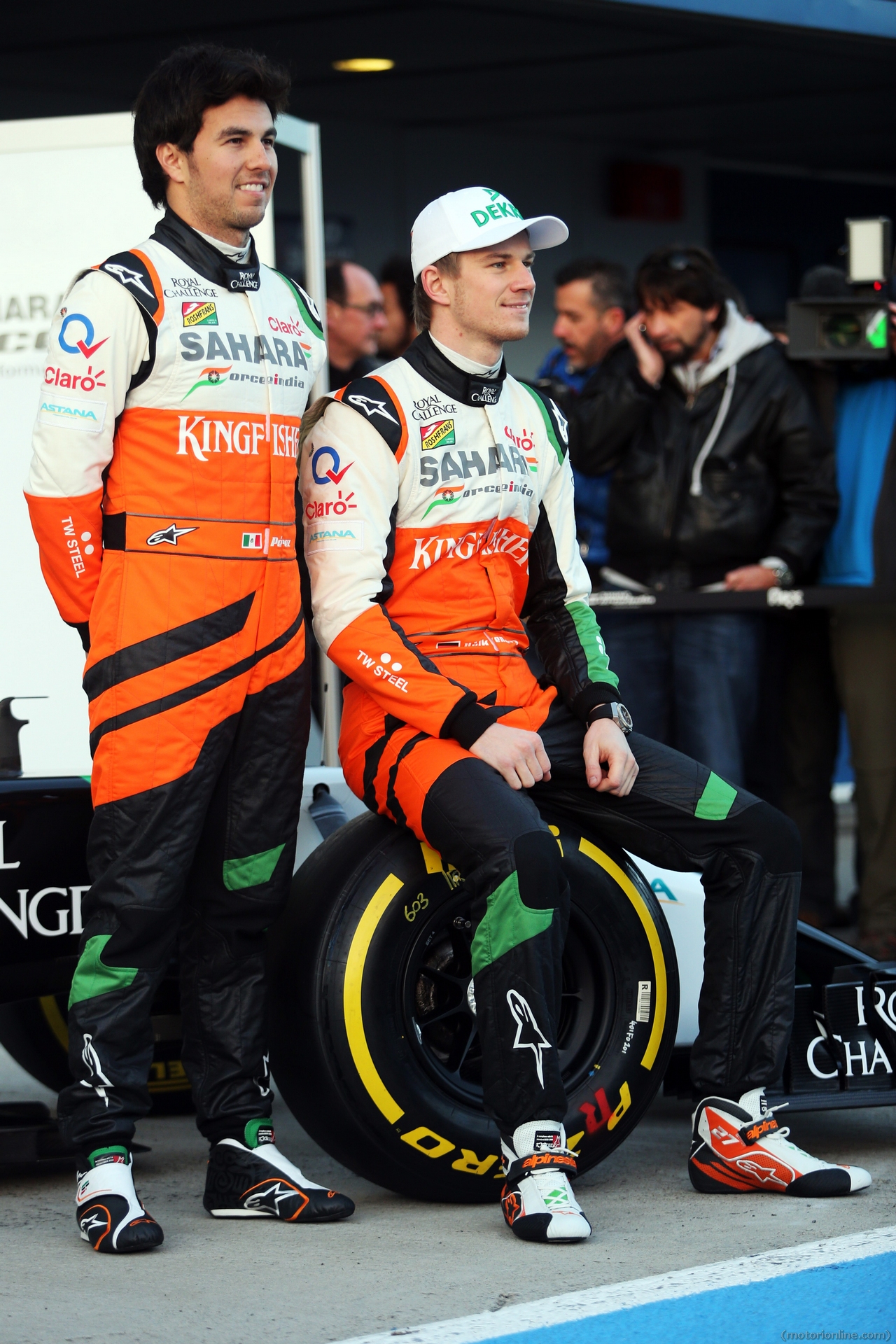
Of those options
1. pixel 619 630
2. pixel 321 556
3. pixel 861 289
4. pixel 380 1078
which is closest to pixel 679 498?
pixel 619 630

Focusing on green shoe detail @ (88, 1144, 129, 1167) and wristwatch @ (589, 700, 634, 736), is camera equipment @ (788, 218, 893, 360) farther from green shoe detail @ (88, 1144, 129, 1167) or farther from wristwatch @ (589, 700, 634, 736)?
green shoe detail @ (88, 1144, 129, 1167)

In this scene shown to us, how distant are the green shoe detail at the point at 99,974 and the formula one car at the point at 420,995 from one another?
14.9 inches

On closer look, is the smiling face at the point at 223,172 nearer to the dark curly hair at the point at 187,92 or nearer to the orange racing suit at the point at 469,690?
the dark curly hair at the point at 187,92

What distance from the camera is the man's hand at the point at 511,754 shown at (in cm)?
379

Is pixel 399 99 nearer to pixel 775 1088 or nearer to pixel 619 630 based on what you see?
pixel 619 630

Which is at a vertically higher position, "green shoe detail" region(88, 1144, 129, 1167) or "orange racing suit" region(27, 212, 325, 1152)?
"orange racing suit" region(27, 212, 325, 1152)

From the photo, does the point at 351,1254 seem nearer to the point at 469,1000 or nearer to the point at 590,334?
the point at 469,1000

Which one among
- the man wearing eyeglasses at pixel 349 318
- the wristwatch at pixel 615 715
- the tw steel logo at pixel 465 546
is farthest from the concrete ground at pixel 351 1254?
the man wearing eyeglasses at pixel 349 318

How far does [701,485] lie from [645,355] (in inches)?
19.9

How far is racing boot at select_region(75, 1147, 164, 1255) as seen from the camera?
3527 millimetres

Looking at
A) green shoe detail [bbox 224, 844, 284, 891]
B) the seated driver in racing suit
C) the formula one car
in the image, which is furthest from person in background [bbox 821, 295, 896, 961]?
green shoe detail [bbox 224, 844, 284, 891]

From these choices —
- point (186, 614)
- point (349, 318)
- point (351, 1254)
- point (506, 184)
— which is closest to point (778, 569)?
point (349, 318)

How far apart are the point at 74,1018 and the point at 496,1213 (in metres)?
0.95

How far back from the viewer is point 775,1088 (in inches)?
162
